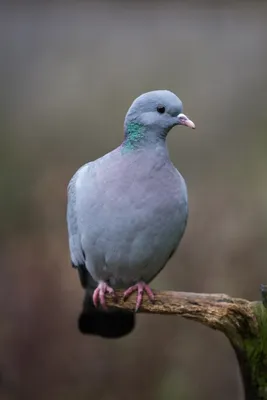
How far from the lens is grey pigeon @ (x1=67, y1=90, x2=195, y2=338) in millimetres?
1454

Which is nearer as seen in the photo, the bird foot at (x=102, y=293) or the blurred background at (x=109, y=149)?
the bird foot at (x=102, y=293)

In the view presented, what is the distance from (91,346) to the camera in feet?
6.98

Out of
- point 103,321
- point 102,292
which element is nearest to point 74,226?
point 102,292

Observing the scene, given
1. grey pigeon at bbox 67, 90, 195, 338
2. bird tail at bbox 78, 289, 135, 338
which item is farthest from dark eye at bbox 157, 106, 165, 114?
bird tail at bbox 78, 289, 135, 338

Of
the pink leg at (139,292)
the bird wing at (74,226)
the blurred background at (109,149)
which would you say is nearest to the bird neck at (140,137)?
the bird wing at (74,226)

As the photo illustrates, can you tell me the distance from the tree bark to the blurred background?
0.47 meters

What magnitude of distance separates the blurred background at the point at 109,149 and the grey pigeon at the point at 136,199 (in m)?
0.58

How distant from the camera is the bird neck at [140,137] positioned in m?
1.47

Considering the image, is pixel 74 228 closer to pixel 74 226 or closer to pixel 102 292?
pixel 74 226

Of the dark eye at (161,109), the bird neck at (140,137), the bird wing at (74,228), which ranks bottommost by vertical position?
the bird wing at (74,228)

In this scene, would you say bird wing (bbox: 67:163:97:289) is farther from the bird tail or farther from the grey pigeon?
the bird tail

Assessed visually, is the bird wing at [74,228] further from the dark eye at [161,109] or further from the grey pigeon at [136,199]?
the dark eye at [161,109]

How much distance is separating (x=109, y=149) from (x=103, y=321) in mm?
615

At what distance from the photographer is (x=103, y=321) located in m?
1.84
